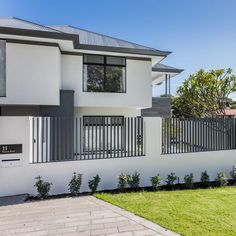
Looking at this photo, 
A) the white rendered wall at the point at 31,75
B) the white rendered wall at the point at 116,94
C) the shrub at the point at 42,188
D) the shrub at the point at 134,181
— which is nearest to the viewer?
the shrub at the point at 42,188

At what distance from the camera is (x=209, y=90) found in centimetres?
1928

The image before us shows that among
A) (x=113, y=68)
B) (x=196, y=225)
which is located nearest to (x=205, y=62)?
(x=113, y=68)

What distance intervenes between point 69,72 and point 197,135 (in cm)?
694

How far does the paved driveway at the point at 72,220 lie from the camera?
4635mm

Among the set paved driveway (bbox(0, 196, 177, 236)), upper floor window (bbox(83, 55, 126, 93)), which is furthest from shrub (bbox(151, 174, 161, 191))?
upper floor window (bbox(83, 55, 126, 93))

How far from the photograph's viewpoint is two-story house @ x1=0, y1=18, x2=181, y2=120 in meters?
10.2

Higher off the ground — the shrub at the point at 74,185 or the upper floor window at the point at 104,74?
the upper floor window at the point at 104,74

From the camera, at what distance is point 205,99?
2055 cm

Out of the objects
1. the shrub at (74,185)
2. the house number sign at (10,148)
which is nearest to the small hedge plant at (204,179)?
the shrub at (74,185)

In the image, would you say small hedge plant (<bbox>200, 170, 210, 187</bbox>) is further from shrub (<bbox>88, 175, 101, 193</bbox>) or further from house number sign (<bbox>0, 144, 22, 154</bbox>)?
house number sign (<bbox>0, 144, 22, 154</bbox>)

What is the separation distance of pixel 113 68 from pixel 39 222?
9.43 metres

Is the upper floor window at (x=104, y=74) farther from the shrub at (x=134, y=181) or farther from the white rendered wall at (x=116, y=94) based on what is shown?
the shrub at (x=134, y=181)

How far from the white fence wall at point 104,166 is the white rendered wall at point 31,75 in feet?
11.5

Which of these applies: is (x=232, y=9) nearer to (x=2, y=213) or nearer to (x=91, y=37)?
(x=91, y=37)
